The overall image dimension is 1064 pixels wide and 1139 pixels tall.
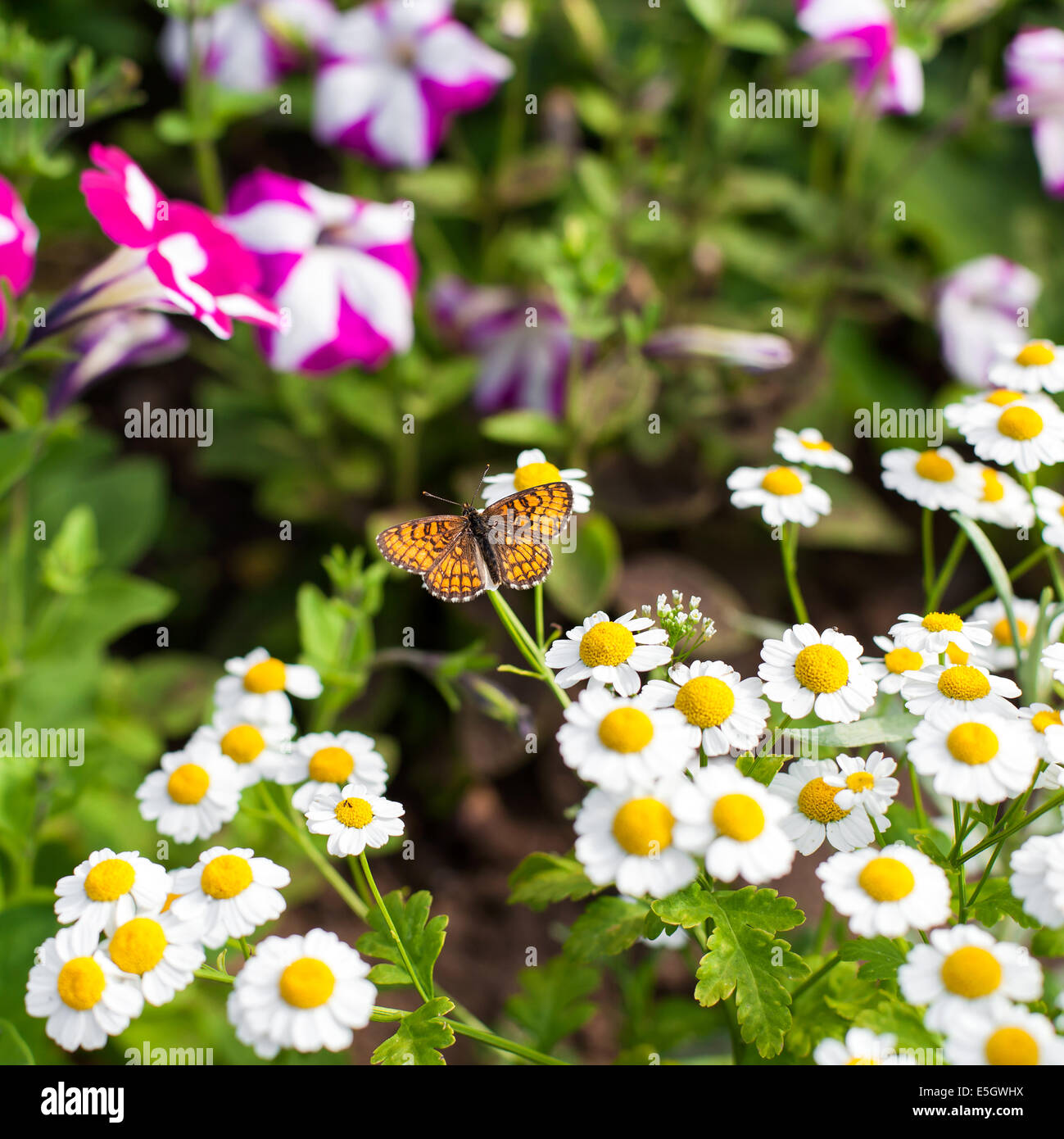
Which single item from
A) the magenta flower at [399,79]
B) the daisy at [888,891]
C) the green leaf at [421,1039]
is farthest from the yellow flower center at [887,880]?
the magenta flower at [399,79]

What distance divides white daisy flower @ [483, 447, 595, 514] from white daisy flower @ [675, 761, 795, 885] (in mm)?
239

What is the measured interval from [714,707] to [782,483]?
0.78ft

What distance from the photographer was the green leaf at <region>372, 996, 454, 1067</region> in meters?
0.54

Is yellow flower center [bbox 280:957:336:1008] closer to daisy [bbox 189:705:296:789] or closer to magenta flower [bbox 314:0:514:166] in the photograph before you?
daisy [bbox 189:705:296:789]

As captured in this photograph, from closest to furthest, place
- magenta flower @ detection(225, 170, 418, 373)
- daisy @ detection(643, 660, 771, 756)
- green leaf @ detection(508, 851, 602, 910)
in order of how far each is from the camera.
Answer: daisy @ detection(643, 660, 771, 756) < green leaf @ detection(508, 851, 602, 910) < magenta flower @ detection(225, 170, 418, 373)

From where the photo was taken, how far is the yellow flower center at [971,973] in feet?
1.55

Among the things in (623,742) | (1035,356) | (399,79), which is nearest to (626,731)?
(623,742)

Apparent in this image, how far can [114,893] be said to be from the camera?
547 millimetres

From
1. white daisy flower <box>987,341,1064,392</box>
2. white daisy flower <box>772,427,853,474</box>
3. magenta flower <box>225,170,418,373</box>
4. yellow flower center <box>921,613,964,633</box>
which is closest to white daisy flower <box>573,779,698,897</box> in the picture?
yellow flower center <box>921,613,964,633</box>

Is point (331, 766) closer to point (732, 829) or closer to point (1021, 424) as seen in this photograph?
point (732, 829)

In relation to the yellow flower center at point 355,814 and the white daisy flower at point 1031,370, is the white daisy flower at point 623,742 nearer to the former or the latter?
the yellow flower center at point 355,814

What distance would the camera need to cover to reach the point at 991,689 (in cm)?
58
